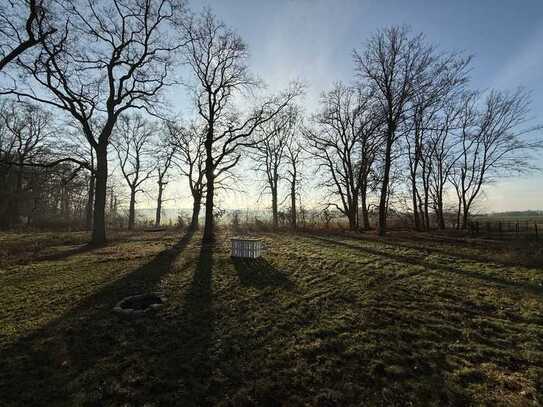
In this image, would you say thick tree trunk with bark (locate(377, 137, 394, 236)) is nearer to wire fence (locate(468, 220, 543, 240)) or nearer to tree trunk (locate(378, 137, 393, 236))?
tree trunk (locate(378, 137, 393, 236))

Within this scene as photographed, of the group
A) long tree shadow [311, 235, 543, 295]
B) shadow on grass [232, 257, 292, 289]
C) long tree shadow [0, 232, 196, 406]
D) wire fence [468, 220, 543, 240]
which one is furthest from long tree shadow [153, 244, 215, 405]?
wire fence [468, 220, 543, 240]

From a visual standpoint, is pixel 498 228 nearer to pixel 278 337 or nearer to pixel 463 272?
pixel 463 272

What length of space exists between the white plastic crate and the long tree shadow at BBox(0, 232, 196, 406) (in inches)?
190

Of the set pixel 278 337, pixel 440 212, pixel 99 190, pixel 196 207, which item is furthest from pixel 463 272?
pixel 196 207

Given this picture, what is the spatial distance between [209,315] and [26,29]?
1225cm

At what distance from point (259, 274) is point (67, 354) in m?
4.75

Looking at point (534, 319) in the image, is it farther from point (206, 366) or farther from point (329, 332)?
point (206, 366)

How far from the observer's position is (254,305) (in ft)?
16.8

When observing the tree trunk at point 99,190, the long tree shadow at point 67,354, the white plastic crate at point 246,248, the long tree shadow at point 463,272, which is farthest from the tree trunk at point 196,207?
the long tree shadow at point 67,354

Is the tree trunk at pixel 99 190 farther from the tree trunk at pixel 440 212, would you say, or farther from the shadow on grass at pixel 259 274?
the tree trunk at pixel 440 212

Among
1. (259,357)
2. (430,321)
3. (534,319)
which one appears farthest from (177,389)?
(534,319)

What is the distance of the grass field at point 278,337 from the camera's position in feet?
8.74

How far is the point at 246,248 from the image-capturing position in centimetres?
958

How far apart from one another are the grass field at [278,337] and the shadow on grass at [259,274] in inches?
3.4
